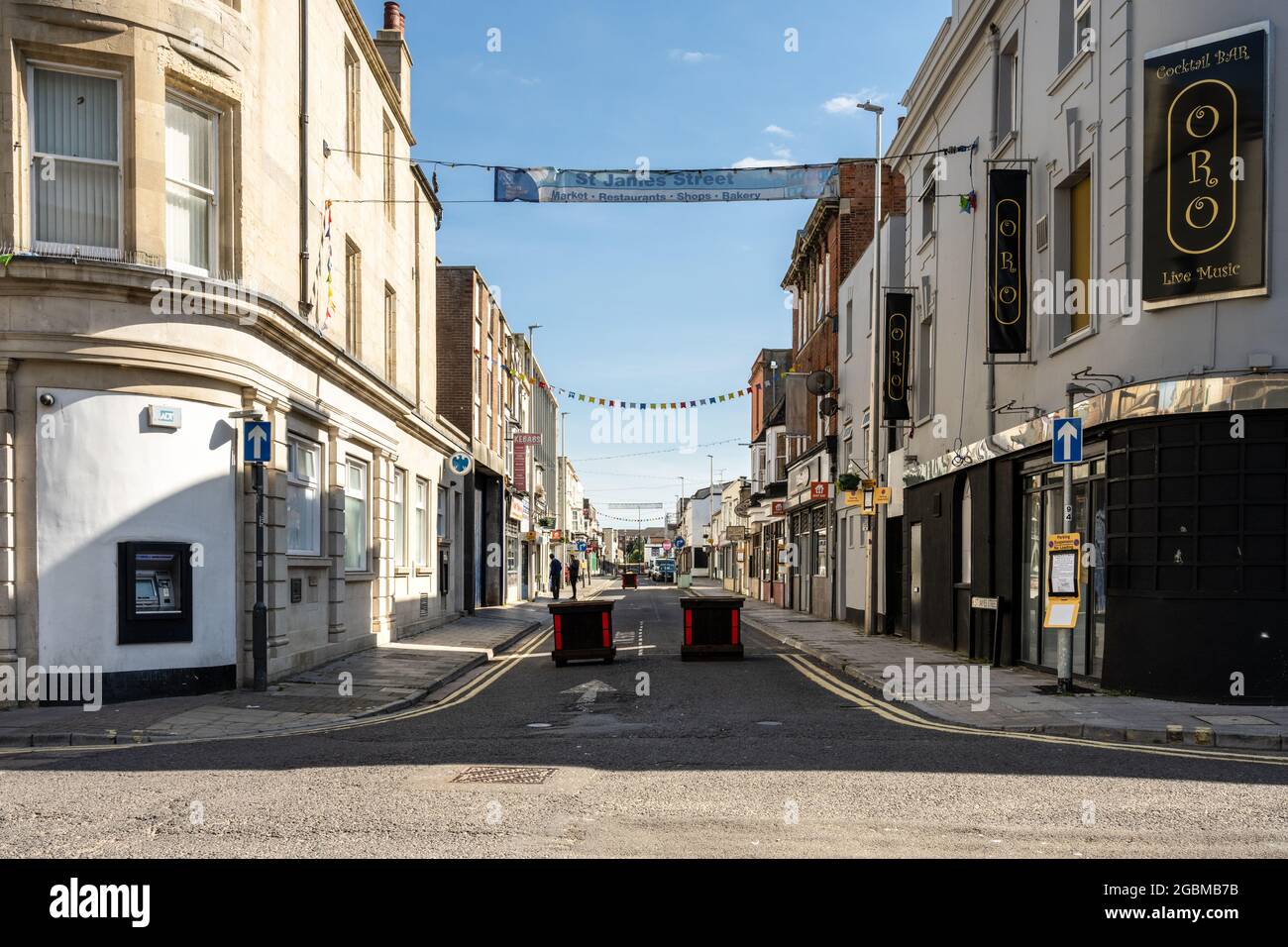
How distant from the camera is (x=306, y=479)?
18.2 m

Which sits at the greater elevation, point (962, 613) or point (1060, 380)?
point (1060, 380)

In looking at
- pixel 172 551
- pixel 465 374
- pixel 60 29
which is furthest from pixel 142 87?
pixel 465 374

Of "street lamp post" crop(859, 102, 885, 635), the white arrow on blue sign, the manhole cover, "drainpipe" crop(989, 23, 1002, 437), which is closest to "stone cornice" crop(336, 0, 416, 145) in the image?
the white arrow on blue sign

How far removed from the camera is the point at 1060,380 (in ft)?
51.6

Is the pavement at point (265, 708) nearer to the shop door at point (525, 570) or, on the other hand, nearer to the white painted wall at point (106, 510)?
the white painted wall at point (106, 510)

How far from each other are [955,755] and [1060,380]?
26.6ft

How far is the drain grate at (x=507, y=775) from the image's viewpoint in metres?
8.33

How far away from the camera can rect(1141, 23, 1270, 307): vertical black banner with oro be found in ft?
40.8

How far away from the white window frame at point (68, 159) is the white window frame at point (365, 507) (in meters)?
7.68

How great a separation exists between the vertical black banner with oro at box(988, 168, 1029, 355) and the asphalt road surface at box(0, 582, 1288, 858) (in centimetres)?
698

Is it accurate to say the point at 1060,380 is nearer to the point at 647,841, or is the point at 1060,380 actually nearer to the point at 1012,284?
the point at 1012,284

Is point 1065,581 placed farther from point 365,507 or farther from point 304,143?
point 365,507

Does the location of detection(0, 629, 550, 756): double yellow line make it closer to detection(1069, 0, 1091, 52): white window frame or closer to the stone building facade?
the stone building facade

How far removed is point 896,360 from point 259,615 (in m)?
15.3
